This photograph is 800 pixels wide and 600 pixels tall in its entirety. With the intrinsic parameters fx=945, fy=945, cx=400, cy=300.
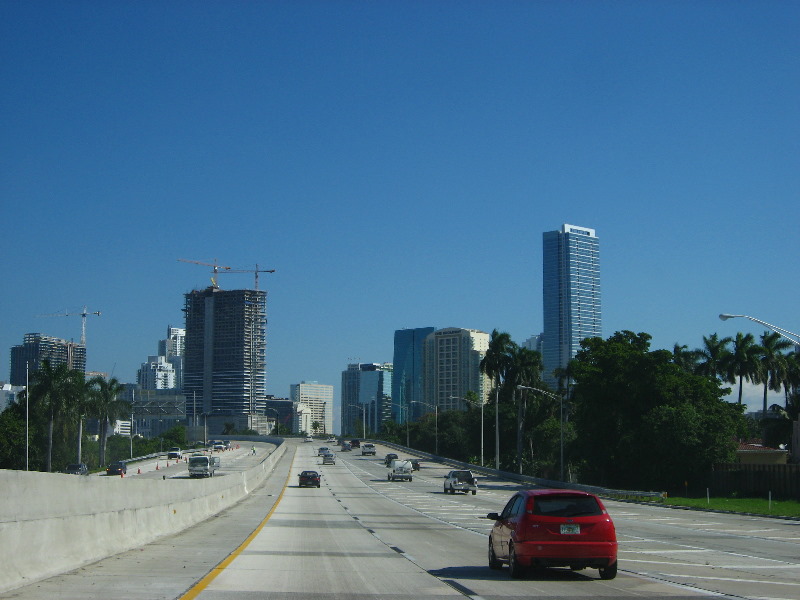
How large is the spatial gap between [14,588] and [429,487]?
2417 inches

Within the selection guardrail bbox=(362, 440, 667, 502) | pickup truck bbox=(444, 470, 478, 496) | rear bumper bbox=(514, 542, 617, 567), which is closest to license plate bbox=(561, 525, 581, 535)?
rear bumper bbox=(514, 542, 617, 567)

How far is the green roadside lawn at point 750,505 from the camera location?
141 feet

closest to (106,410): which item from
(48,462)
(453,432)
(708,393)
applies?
(48,462)

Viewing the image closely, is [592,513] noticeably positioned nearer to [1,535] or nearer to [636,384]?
[1,535]

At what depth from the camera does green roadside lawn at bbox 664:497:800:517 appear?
4299 centimetres

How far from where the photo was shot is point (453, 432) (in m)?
157

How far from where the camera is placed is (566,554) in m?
15.0

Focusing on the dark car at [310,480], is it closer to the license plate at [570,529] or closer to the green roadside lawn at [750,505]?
the green roadside lawn at [750,505]

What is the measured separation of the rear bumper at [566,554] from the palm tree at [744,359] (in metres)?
93.4

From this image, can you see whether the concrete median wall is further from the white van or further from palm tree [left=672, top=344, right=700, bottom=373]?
palm tree [left=672, top=344, right=700, bottom=373]

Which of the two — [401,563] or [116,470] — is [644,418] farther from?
[401,563]

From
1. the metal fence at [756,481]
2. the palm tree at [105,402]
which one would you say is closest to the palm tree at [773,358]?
the metal fence at [756,481]

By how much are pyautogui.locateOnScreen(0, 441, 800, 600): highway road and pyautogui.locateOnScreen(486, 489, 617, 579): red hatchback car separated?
1.20 ft

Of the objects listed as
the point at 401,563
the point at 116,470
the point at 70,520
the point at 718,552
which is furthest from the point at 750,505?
the point at 116,470
